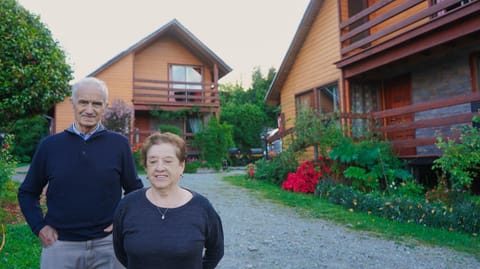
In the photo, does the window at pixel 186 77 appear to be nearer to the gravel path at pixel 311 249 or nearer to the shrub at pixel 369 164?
the shrub at pixel 369 164

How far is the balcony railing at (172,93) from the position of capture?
20078 mm

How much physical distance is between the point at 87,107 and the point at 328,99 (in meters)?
11.5

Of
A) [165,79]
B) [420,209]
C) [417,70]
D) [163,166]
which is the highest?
[165,79]

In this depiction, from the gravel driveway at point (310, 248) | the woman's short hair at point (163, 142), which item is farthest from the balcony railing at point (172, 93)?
the woman's short hair at point (163, 142)

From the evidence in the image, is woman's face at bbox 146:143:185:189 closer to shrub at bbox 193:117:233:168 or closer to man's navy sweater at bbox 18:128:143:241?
man's navy sweater at bbox 18:128:143:241

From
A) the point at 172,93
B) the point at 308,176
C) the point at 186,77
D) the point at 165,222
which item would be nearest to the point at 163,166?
the point at 165,222

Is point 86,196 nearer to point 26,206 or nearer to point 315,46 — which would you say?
point 26,206

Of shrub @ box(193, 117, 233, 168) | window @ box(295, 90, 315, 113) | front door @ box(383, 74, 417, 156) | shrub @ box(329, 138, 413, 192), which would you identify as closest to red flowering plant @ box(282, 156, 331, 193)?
shrub @ box(329, 138, 413, 192)

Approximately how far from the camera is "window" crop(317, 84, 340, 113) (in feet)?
42.0

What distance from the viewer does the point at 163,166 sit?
2.14 m

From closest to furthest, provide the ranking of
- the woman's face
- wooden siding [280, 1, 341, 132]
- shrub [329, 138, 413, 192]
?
the woman's face
shrub [329, 138, 413, 192]
wooden siding [280, 1, 341, 132]

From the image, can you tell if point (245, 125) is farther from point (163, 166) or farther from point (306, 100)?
point (163, 166)

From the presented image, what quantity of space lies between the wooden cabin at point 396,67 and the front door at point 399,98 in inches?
1.1

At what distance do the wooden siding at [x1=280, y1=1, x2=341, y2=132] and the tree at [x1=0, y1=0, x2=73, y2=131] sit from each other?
6335 millimetres
